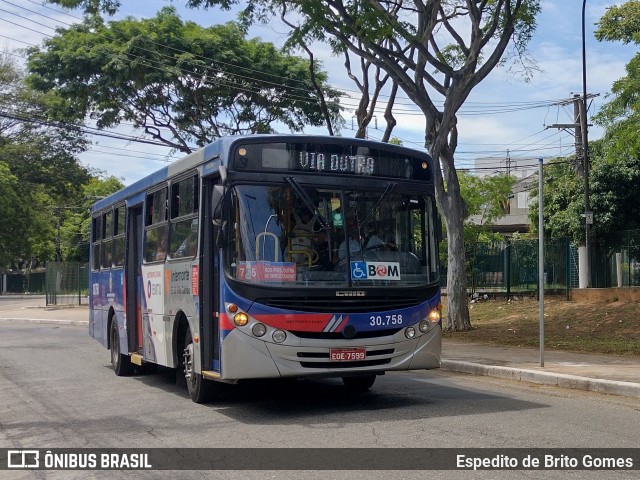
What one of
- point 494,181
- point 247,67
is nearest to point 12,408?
point 247,67

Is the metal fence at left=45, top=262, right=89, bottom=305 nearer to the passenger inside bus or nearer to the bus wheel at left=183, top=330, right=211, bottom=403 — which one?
the bus wheel at left=183, top=330, right=211, bottom=403

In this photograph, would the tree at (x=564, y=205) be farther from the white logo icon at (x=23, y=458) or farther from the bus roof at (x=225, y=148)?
the white logo icon at (x=23, y=458)

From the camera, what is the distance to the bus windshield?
935cm

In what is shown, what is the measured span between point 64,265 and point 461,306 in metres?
28.9

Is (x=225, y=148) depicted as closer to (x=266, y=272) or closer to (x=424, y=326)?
(x=266, y=272)

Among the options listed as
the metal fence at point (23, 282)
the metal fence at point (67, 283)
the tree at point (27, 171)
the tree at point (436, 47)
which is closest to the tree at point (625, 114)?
the tree at point (436, 47)

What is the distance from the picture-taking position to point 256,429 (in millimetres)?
8859

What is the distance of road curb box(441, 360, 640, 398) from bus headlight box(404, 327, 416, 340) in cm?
316

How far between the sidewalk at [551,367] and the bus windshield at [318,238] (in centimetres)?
324

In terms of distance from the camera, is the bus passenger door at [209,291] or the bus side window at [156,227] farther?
the bus side window at [156,227]

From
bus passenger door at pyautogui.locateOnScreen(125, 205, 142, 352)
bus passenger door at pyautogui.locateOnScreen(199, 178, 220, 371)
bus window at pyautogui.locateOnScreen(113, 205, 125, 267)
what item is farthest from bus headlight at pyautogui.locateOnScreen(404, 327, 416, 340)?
bus window at pyautogui.locateOnScreen(113, 205, 125, 267)

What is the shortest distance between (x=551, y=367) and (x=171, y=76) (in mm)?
16818

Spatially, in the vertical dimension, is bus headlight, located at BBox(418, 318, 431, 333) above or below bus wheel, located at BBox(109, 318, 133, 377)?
above

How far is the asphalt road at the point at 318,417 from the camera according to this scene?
787 centimetres
